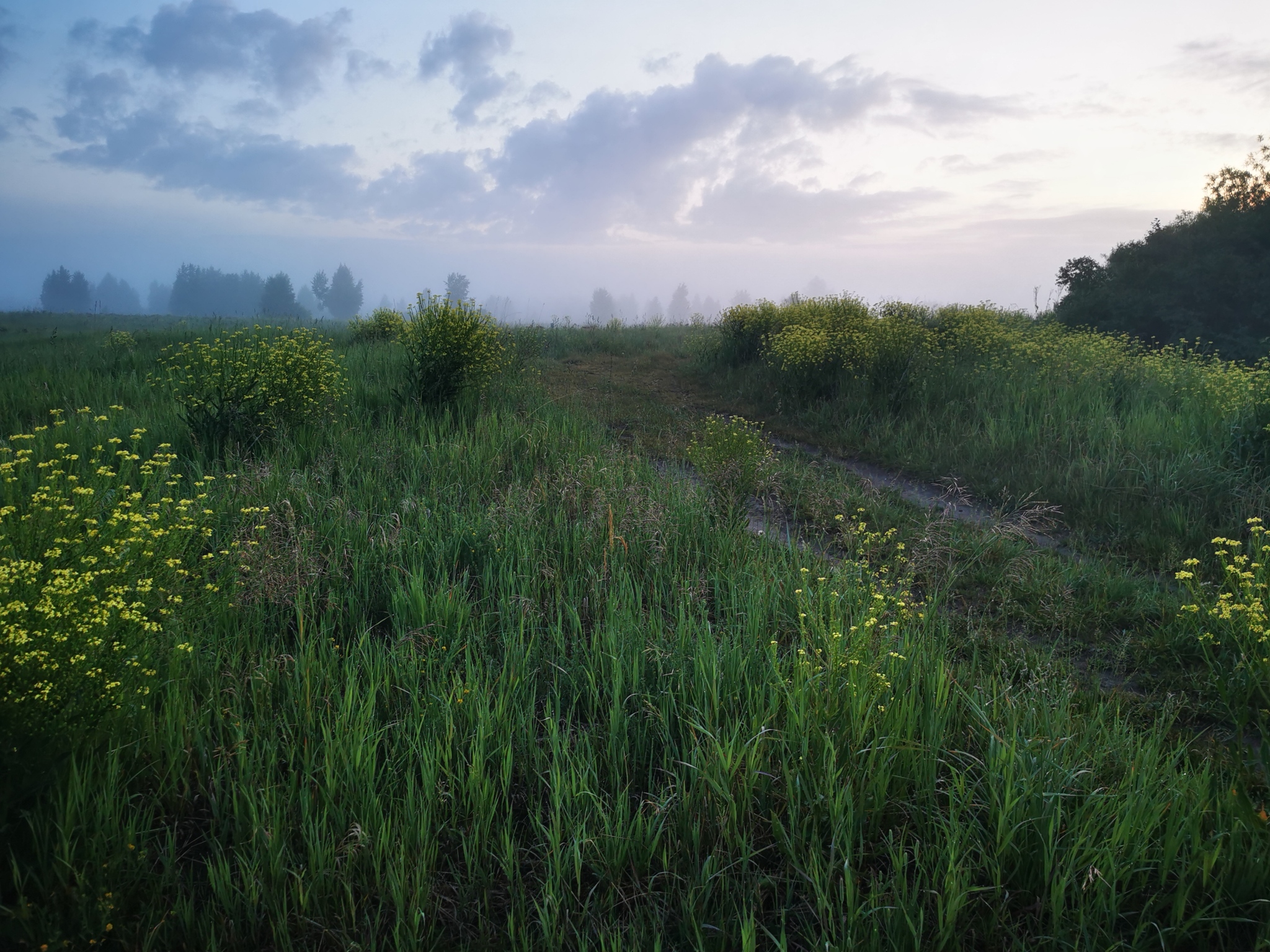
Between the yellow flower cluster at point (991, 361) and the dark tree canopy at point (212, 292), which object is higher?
the dark tree canopy at point (212, 292)

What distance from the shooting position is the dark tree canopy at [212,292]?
132875 millimetres

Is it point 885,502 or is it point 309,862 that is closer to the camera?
point 309,862

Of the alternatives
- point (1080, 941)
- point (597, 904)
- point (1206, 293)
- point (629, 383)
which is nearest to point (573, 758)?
point (597, 904)

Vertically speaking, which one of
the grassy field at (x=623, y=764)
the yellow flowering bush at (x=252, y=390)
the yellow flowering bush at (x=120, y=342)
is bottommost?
the grassy field at (x=623, y=764)

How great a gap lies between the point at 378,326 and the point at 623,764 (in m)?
14.4

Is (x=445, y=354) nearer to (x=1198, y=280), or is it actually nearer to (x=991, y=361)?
(x=991, y=361)

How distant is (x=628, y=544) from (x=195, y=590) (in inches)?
95.2

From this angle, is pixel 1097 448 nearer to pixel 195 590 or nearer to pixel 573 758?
pixel 573 758

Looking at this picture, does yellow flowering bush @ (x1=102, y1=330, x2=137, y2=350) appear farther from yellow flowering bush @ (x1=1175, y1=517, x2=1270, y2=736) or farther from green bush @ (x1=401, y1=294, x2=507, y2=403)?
yellow flowering bush @ (x1=1175, y1=517, x2=1270, y2=736)

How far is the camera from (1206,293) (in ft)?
51.1

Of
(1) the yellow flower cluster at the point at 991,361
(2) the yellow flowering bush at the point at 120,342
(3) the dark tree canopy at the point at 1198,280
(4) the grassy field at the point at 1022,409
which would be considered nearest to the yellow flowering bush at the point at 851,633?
(4) the grassy field at the point at 1022,409

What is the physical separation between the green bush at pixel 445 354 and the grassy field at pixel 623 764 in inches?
139

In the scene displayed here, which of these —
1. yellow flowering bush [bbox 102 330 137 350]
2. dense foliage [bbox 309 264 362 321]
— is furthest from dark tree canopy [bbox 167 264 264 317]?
yellow flowering bush [bbox 102 330 137 350]

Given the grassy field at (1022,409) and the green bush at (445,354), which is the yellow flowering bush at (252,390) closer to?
the green bush at (445,354)
